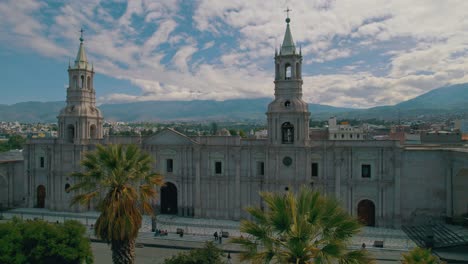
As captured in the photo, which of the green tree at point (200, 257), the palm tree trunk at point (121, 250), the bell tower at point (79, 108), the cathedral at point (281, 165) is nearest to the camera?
the green tree at point (200, 257)

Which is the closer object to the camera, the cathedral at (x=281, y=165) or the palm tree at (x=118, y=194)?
the palm tree at (x=118, y=194)

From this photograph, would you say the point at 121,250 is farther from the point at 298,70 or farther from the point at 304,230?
the point at 298,70

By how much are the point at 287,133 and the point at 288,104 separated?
3.00m

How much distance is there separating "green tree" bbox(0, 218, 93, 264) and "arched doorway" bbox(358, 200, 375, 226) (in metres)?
25.0

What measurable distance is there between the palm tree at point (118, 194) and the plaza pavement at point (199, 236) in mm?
11077

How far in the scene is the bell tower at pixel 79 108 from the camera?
4119 cm

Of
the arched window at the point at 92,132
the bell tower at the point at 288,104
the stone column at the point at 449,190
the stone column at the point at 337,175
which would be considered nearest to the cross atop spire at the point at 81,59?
the arched window at the point at 92,132

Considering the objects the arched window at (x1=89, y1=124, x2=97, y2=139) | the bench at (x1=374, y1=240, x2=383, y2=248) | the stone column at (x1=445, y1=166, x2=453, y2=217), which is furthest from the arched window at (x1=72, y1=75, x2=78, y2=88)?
the stone column at (x1=445, y1=166, x2=453, y2=217)

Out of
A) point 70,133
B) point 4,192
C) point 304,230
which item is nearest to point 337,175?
point 304,230

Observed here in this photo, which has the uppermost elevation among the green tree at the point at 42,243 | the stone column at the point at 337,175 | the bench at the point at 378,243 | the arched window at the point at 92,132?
the arched window at the point at 92,132

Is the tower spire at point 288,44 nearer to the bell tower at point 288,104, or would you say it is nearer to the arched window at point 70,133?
the bell tower at point 288,104

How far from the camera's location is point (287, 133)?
3644cm

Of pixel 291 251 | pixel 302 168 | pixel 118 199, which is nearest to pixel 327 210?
pixel 291 251

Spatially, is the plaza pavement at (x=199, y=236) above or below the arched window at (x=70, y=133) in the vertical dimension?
below
